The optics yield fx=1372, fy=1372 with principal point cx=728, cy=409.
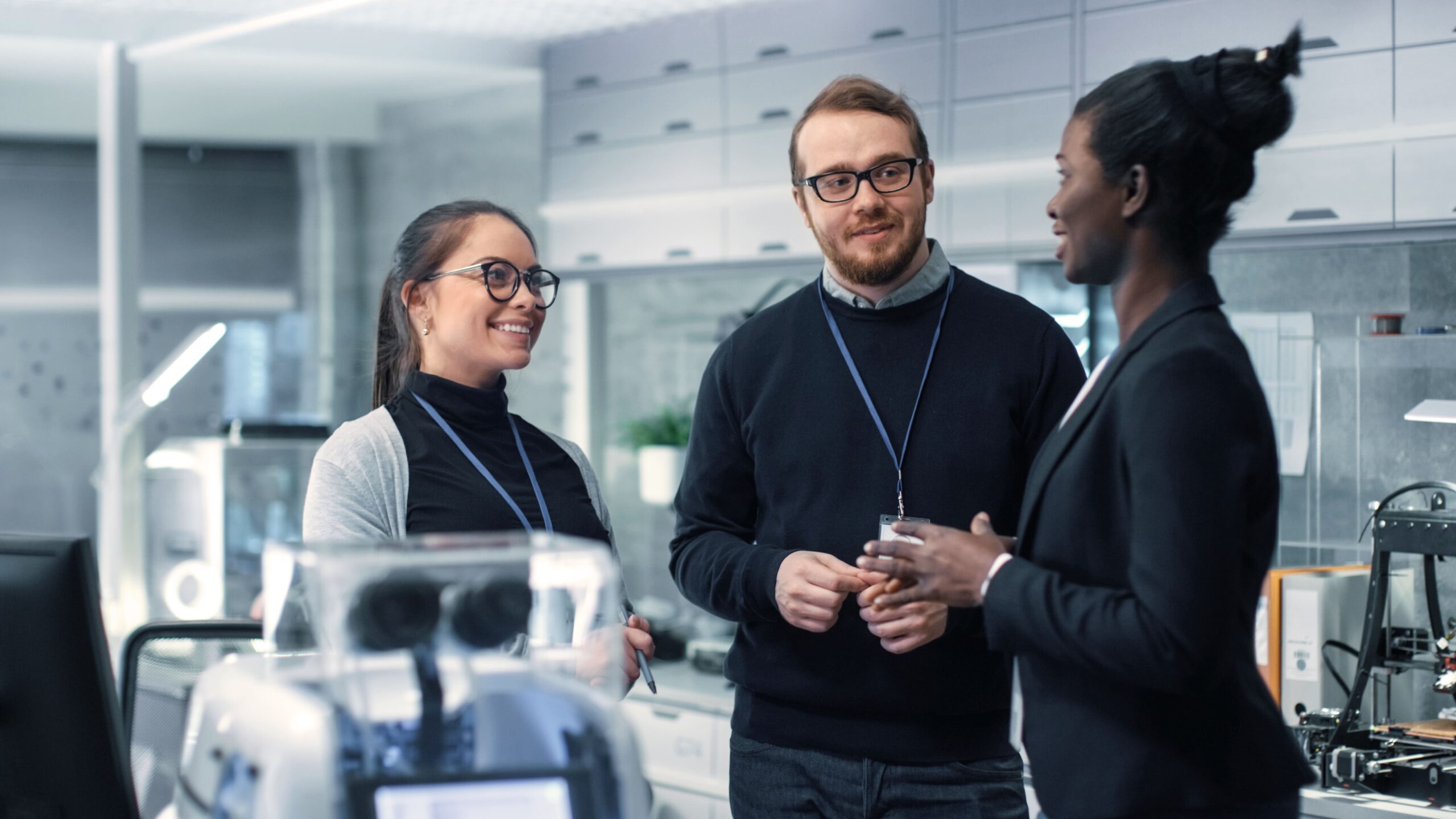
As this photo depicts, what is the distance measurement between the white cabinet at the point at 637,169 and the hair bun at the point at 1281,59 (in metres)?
3.05

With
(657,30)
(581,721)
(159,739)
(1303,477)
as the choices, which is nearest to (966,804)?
(581,721)

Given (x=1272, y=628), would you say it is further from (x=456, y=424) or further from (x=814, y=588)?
(x=456, y=424)

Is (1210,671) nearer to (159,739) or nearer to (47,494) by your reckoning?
(159,739)

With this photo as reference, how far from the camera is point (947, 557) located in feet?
4.18

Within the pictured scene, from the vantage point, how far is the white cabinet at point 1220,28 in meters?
2.98

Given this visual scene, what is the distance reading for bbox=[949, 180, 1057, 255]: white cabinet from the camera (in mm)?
3477

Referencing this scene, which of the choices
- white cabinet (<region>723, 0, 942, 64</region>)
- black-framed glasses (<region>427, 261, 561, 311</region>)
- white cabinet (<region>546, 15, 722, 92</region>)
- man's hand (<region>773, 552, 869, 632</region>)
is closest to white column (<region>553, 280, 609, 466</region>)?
white cabinet (<region>546, 15, 722, 92</region>)

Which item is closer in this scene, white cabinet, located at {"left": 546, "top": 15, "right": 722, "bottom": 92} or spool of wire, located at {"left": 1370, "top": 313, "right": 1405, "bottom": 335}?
spool of wire, located at {"left": 1370, "top": 313, "right": 1405, "bottom": 335}

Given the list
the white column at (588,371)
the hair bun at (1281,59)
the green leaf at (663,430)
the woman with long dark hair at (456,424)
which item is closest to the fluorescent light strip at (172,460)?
the white column at (588,371)

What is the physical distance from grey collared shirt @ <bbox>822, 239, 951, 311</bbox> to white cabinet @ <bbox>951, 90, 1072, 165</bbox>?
173cm

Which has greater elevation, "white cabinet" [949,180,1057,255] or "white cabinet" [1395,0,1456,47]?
"white cabinet" [1395,0,1456,47]

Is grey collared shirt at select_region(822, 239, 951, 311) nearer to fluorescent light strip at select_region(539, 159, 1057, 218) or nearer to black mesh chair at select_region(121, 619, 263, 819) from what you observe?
black mesh chair at select_region(121, 619, 263, 819)

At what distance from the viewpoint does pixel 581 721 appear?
1.10 metres

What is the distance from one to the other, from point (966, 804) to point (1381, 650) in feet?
5.37
